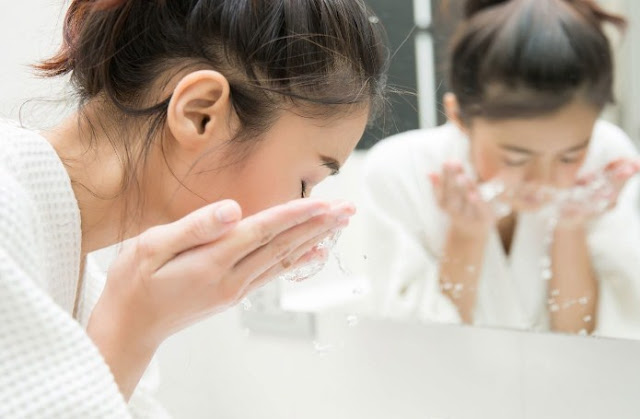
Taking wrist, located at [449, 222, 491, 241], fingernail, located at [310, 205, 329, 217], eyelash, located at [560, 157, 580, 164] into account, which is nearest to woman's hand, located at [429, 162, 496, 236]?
wrist, located at [449, 222, 491, 241]

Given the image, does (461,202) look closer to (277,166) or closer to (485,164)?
(485,164)

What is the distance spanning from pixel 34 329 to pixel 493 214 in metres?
0.57

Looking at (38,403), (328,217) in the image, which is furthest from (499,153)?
(38,403)

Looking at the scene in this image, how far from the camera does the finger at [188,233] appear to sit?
64 centimetres

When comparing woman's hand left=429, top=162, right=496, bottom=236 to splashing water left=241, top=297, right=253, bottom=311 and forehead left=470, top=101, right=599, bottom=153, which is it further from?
splashing water left=241, top=297, right=253, bottom=311

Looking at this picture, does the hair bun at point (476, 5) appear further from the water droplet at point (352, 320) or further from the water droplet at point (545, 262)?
the water droplet at point (352, 320)

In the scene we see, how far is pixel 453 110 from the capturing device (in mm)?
935

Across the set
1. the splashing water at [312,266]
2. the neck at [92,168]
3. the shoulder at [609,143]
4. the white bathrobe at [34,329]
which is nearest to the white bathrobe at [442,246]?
the shoulder at [609,143]

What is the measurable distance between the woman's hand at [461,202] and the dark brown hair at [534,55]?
0.09 metres

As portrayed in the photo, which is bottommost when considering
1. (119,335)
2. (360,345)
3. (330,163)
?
(360,345)

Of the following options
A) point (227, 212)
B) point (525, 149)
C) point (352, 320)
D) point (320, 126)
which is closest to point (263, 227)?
point (227, 212)

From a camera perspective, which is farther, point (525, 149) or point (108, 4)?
point (525, 149)

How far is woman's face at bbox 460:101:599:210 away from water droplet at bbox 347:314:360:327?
317mm

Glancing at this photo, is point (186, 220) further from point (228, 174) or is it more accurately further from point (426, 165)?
point (426, 165)
